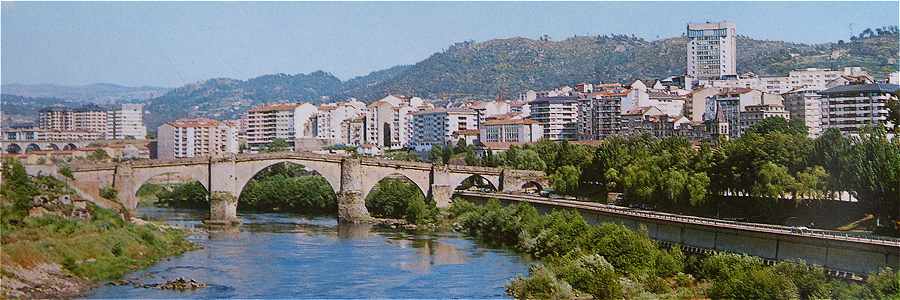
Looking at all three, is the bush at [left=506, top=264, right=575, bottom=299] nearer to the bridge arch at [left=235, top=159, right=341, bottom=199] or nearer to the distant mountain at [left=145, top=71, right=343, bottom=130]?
the bridge arch at [left=235, top=159, right=341, bottom=199]

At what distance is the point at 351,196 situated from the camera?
32594mm

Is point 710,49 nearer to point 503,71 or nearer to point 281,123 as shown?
point 281,123

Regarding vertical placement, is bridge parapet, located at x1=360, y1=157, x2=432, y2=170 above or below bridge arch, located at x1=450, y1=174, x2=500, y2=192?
above

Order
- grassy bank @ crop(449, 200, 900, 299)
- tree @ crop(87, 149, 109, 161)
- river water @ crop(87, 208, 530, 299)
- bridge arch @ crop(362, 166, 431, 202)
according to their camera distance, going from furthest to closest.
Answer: tree @ crop(87, 149, 109, 161) < bridge arch @ crop(362, 166, 431, 202) < river water @ crop(87, 208, 530, 299) < grassy bank @ crop(449, 200, 900, 299)

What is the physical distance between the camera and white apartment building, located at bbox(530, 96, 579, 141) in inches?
2247

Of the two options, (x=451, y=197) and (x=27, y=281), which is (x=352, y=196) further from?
(x=27, y=281)

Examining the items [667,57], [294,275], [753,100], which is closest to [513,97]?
[667,57]

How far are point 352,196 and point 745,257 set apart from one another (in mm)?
16140

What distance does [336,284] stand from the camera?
18.8 meters

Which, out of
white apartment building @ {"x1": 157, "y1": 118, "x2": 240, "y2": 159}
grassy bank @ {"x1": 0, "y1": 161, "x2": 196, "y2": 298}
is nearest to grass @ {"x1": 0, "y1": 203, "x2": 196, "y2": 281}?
grassy bank @ {"x1": 0, "y1": 161, "x2": 196, "y2": 298}

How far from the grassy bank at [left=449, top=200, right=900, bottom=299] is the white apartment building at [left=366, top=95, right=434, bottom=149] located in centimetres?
4035

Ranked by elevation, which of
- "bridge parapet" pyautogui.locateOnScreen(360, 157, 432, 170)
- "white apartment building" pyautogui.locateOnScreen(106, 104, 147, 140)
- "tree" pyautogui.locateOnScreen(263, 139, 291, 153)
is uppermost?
"white apartment building" pyautogui.locateOnScreen(106, 104, 147, 140)

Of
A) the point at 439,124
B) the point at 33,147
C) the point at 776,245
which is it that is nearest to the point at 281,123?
the point at 439,124

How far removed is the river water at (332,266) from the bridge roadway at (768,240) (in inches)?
92.3
